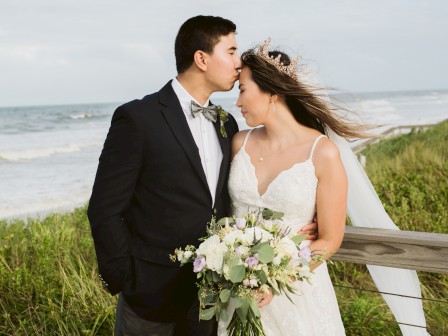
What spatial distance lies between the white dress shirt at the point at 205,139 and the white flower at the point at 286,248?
60 cm

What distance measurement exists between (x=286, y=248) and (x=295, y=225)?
2.15ft

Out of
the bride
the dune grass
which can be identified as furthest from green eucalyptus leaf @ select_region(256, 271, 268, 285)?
the dune grass

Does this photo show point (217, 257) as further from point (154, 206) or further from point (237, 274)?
point (154, 206)

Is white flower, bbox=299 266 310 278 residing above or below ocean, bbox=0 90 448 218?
above

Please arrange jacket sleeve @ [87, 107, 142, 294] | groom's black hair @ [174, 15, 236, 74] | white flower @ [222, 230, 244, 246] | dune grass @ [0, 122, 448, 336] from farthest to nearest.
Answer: dune grass @ [0, 122, 448, 336]
groom's black hair @ [174, 15, 236, 74]
jacket sleeve @ [87, 107, 142, 294]
white flower @ [222, 230, 244, 246]

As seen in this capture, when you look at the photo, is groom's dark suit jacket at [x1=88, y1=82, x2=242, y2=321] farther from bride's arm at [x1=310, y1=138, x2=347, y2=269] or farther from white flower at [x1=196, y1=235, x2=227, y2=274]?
bride's arm at [x1=310, y1=138, x2=347, y2=269]

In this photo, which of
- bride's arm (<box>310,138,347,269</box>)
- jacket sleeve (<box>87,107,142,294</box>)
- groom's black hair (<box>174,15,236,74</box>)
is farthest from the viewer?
groom's black hair (<box>174,15,236,74</box>)

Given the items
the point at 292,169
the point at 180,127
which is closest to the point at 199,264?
the point at 180,127

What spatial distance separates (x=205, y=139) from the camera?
2959 mm

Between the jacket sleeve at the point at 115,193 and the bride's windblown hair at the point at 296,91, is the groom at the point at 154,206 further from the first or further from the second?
the bride's windblown hair at the point at 296,91

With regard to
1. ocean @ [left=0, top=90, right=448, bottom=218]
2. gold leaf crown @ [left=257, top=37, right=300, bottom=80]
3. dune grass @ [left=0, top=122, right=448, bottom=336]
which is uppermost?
gold leaf crown @ [left=257, top=37, right=300, bottom=80]

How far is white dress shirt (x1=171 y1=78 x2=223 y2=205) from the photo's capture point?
2.92 metres

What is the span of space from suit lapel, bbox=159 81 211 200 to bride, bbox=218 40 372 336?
41 centimetres

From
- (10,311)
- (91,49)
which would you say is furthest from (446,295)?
(91,49)
